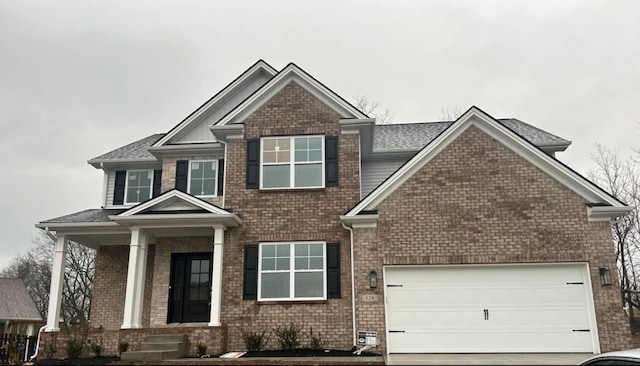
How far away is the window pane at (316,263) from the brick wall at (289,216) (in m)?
0.52

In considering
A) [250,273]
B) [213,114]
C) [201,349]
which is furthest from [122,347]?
[213,114]

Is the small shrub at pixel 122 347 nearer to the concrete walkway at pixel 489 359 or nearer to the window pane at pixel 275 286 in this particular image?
the window pane at pixel 275 286

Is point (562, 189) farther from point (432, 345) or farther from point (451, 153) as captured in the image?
point (432, 345)

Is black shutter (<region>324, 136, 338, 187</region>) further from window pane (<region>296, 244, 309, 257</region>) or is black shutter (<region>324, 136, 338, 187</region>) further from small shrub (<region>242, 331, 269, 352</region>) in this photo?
small shrub (<region>242, 331, 269, 352</region>)

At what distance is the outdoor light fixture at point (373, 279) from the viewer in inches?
455

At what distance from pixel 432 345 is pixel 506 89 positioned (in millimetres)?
16715

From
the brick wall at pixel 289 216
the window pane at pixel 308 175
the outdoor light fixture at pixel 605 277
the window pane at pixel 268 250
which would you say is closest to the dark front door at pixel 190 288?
the brick wall at pixel 289 216

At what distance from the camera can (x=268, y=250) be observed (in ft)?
43.2

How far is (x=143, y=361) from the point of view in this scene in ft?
35.0

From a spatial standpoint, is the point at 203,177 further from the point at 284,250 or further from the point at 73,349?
the point at 73,349

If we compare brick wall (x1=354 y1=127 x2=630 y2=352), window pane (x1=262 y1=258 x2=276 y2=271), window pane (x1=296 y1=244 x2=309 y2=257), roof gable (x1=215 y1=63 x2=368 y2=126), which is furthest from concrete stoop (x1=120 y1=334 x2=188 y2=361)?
roof gable (x1=215 y1=63 x2=368 y2=126)

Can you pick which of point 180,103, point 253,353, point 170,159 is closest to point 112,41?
point 170,159

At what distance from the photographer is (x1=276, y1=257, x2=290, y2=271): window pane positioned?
42.5ft

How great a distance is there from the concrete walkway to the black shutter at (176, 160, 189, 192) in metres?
7.96
